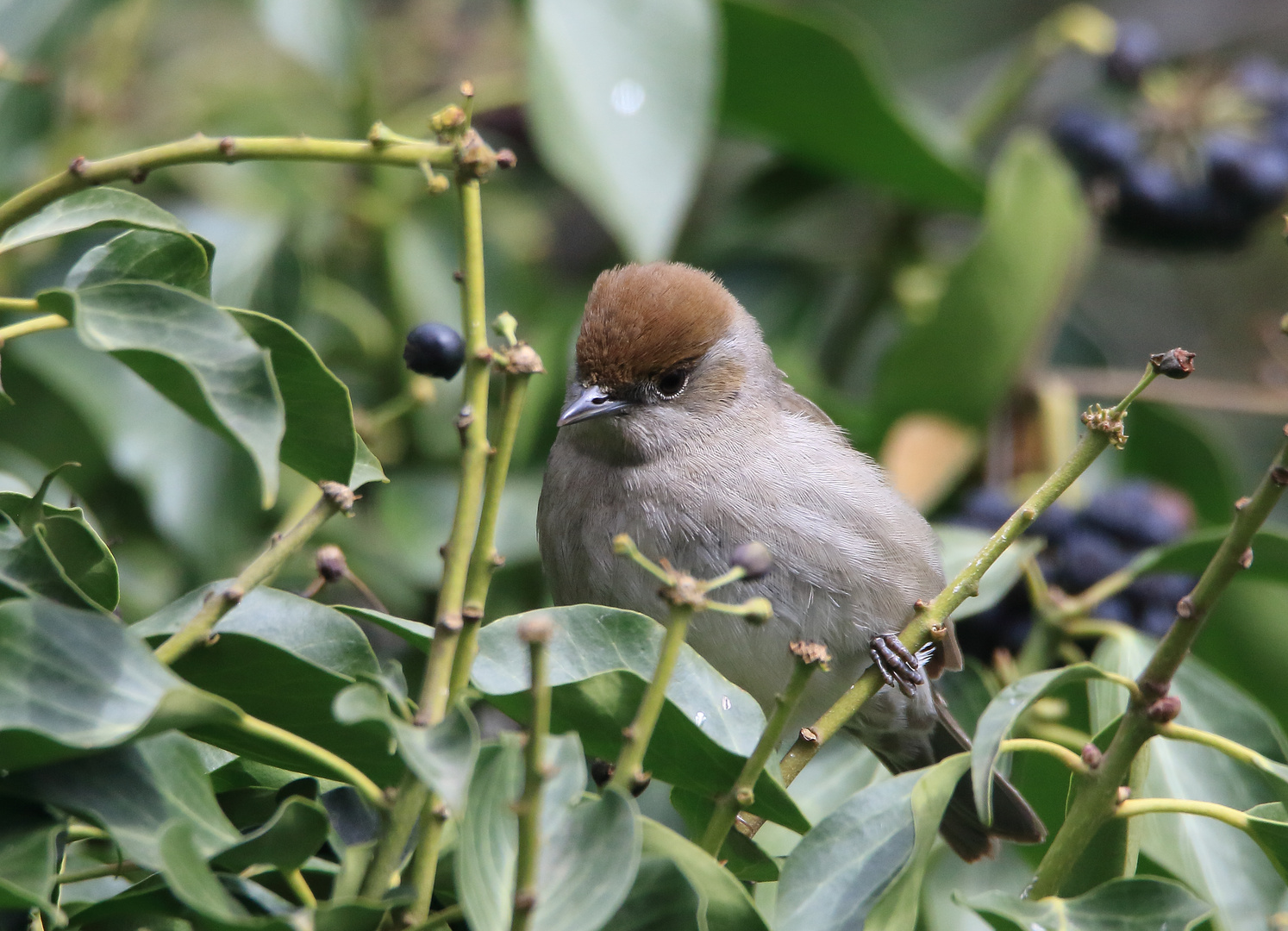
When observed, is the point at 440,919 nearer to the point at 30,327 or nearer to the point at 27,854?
the point at 27,854

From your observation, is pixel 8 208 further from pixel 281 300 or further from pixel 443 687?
pixel 281 300

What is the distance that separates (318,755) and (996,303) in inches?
131

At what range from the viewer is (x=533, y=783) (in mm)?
1363

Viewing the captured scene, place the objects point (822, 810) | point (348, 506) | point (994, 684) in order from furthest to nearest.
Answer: point (994, 684) → point (822, 810) → point (348, 506)

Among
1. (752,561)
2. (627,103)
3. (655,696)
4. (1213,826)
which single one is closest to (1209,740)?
(1213,826)

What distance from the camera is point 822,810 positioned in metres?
2.79

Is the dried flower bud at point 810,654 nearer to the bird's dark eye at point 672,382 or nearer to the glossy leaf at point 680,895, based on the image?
the glossy leaf at point 680,895

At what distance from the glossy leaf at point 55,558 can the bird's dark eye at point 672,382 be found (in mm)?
1967

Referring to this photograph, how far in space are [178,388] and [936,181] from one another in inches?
137

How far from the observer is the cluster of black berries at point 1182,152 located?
4.89m

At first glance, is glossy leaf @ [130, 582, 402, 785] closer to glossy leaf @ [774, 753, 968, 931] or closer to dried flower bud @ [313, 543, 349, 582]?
dried flower bud @ [313, 543, 349, 582]

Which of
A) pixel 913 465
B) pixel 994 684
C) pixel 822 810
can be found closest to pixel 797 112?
pixel 913 465

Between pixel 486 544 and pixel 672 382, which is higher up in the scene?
pixel 486 544

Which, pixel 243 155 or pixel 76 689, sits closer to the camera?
pixel 76 689
